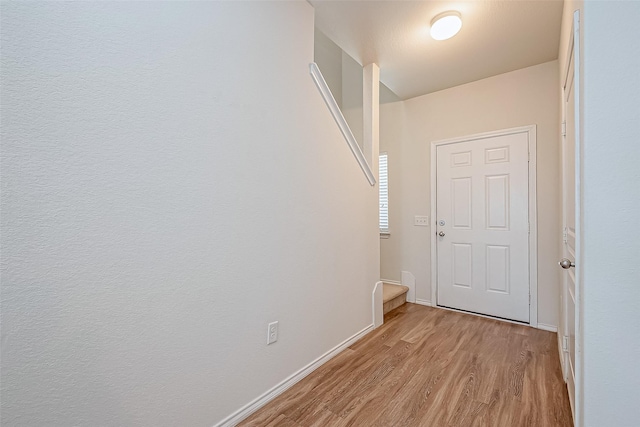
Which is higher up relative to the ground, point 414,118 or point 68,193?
point 414,118

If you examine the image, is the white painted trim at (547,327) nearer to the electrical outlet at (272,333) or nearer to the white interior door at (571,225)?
the white interior door at (571,225)

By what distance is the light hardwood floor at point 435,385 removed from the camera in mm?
1539

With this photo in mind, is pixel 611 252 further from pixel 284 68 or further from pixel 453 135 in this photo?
pixel 453 135

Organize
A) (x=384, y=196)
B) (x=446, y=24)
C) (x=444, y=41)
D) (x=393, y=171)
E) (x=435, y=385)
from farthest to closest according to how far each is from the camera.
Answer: (x=384, y=196), (x=393, y=171), (x=444, y=41), (x=446, y=24), (x=435, y=385)

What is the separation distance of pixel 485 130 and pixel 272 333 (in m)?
2.92

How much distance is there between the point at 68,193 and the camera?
954mm

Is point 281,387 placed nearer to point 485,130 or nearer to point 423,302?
point 423,302

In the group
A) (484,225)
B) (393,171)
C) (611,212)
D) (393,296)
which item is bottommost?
(393,296)

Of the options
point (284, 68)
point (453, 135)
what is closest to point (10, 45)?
point (284, 68)

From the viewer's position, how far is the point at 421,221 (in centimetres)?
345

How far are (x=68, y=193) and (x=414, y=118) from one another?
3.44 m

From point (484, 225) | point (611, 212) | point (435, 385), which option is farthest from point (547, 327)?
point (611, 212)

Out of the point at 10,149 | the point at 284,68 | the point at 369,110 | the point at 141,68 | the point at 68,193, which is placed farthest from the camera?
the point at 369,110

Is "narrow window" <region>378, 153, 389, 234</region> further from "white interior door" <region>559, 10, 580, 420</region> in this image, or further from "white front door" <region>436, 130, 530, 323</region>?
"white interior door" <region>559, 10, 580, 420</region>
